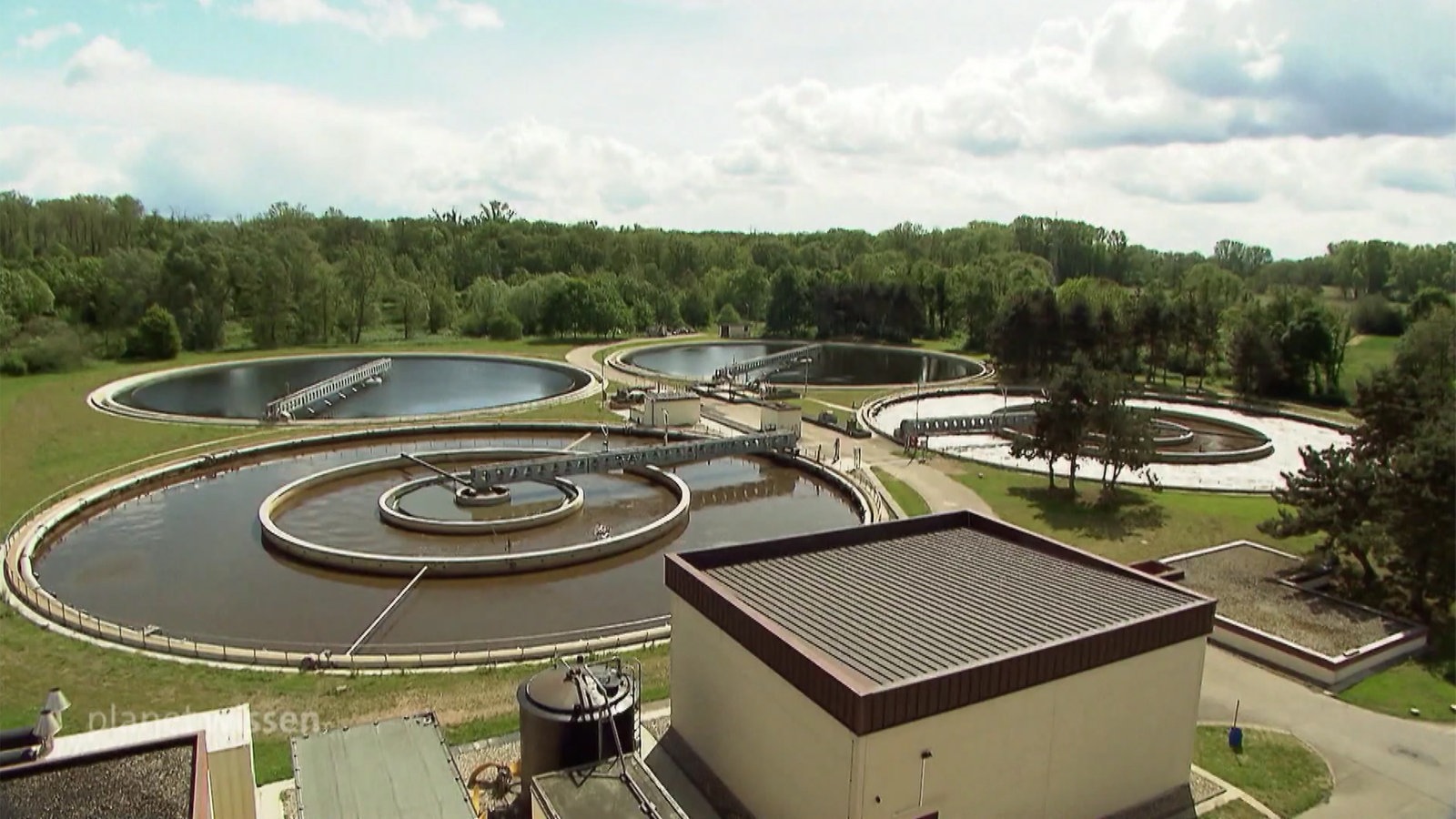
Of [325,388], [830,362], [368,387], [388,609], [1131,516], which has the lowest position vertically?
[388,609]

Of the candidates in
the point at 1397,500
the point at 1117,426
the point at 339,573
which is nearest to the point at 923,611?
the point at 1397,500

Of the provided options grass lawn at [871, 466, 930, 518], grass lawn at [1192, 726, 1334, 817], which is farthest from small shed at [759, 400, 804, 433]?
grass lawn at [1192, 726, 1334, 817]

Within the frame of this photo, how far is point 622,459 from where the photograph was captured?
3478 centimetres

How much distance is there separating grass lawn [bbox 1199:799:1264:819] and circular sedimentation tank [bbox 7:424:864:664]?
11.6 meters

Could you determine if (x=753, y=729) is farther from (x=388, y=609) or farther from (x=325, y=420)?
(x=325, y=420)

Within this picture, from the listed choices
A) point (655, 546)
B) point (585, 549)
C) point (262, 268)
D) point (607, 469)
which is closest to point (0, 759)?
point (585, 549)

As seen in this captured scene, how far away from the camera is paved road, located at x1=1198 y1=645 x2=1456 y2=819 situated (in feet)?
48.4

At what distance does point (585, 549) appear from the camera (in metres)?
26.3

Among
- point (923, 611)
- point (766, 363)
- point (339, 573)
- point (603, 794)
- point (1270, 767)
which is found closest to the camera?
point (603, 794)

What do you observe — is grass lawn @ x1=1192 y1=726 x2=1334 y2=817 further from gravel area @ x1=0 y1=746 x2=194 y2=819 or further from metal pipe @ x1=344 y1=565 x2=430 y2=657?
metal pipe @ x1=344 y1=565 x2=430 y2=657

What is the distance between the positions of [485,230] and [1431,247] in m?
114

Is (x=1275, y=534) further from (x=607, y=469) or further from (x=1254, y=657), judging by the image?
(x=607, y=469)

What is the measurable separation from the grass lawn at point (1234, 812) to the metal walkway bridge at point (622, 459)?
78.2ft

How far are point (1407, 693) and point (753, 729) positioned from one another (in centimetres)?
1425
